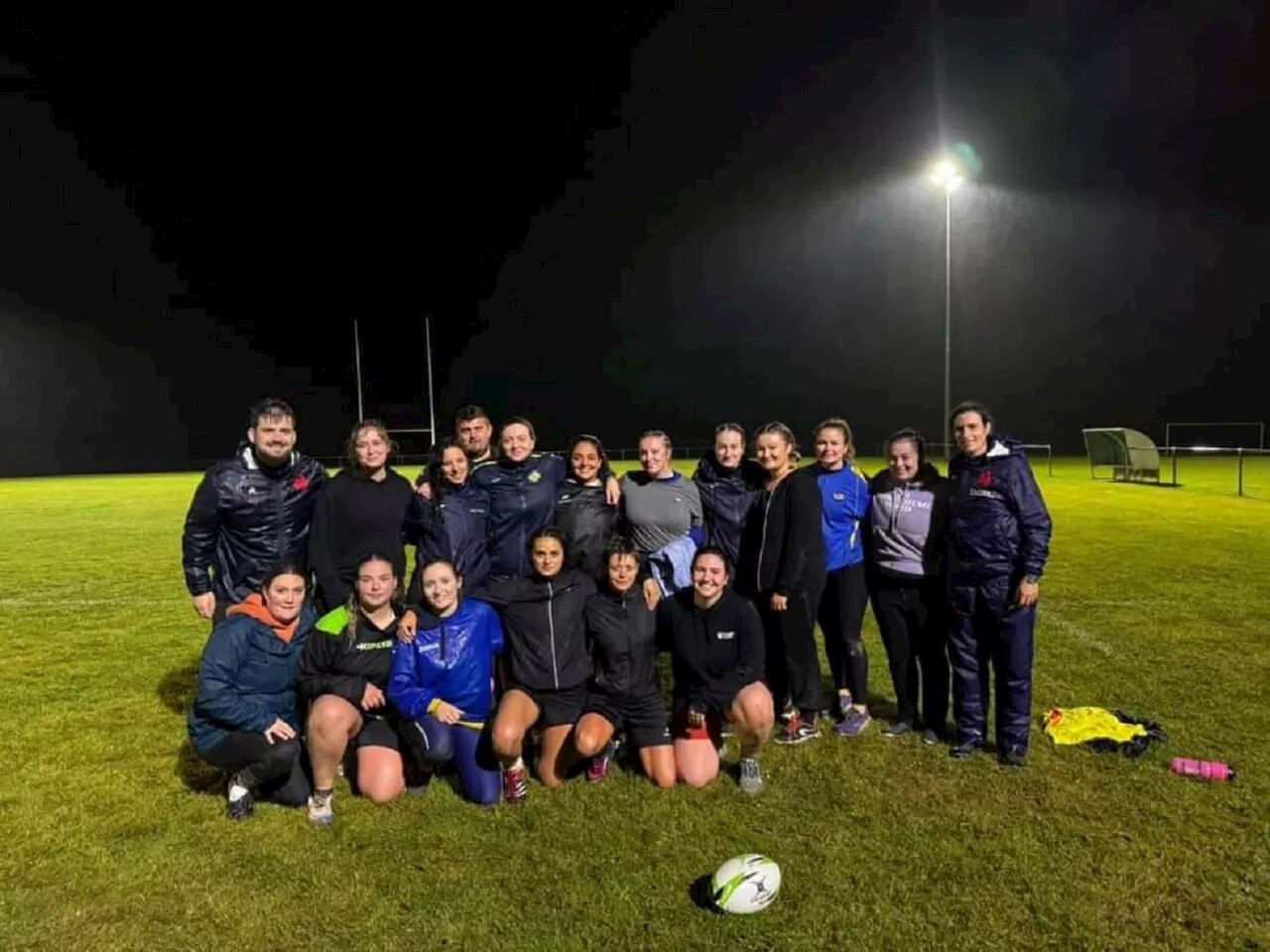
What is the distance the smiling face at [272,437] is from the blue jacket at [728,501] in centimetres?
213

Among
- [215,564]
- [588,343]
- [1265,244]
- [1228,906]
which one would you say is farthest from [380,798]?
[1265,244]

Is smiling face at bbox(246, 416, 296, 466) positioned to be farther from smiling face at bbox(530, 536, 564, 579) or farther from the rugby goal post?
the rugby goal post

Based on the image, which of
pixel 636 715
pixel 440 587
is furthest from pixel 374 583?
pixel 636 715

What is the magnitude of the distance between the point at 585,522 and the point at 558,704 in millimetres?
985

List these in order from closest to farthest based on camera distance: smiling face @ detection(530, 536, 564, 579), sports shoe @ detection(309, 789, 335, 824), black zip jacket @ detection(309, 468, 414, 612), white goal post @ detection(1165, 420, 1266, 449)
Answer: sports shoe @ detection(309, 789, 335, 824)
smiling face @ detection(530, 536, 564, 579)
black zip jacket @ detection(309, 468, 414, 612)
white goal post @ detection(1165, 420, 1266, 449)

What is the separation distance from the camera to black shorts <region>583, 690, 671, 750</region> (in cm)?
375

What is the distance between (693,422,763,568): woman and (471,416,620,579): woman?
60 centimetres

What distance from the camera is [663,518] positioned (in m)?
4.25

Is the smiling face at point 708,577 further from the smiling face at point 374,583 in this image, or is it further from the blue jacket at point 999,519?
the smiling face at point 374,583

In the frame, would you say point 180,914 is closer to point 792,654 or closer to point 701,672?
point 701,672

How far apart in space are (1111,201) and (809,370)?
504 inches

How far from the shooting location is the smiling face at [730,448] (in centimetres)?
427

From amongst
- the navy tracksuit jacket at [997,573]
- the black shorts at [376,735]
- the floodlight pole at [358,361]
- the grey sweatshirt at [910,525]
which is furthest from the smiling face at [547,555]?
the floodlight pole at [358,361]

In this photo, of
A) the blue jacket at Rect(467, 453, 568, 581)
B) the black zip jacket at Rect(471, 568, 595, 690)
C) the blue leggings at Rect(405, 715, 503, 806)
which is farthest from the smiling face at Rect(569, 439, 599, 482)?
the blue leggings at Rect(405, 715, 503, 806)
